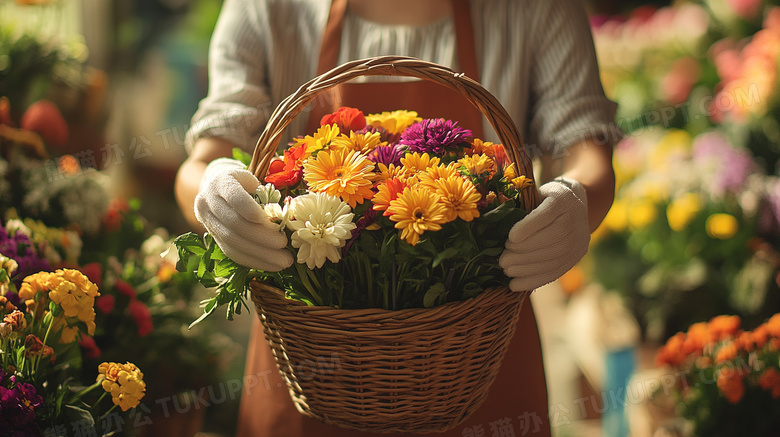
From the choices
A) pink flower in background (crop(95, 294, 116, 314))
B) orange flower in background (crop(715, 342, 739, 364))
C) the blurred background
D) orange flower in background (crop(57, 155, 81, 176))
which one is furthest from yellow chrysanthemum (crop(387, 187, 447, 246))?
orange flower in background (crop(715, 342, 739, 364))

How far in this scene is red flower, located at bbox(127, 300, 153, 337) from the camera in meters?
1.25

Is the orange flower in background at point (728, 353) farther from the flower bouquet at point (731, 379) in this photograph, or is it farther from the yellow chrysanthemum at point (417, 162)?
the yellow chrysanthemum at point (417, 162)

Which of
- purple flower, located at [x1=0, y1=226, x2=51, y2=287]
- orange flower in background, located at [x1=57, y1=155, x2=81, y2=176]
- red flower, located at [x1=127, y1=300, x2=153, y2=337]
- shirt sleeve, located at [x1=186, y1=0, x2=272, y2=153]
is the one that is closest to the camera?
purple flower, located at [x1=0, y1=226, x2=51, y2=287]

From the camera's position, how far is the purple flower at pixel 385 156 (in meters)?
0.84

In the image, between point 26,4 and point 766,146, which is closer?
point 26,4

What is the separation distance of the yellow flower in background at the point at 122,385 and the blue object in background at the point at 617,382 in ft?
5.17

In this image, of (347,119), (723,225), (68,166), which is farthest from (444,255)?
(723,225)

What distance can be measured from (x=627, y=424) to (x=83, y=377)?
161 centimetres

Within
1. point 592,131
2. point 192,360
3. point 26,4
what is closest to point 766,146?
point 592,131

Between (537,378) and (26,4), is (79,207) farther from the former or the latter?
(537,378)

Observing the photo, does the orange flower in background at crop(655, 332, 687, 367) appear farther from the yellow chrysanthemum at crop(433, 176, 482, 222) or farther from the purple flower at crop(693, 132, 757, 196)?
the yellow chrysanthemum at crop(433, 176, 482, 222)

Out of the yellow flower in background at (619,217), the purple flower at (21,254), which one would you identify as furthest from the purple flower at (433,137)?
the yellow flower in background at (619,217)

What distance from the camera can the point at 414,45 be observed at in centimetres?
118

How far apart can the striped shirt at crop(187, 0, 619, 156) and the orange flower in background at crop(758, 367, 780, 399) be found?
738mm
